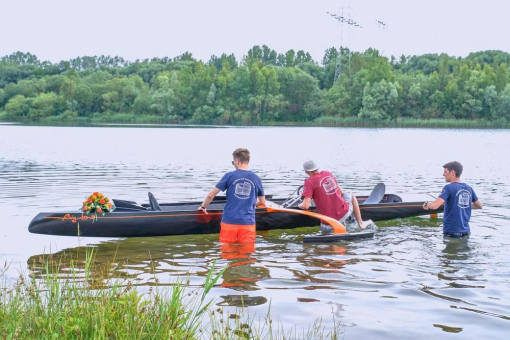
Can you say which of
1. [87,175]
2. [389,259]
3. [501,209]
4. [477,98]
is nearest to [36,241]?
[389,259]

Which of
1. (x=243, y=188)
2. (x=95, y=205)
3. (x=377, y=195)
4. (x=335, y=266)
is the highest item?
(x=243, y=188)

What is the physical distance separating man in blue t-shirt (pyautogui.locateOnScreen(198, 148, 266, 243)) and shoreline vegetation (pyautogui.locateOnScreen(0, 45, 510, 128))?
304ft

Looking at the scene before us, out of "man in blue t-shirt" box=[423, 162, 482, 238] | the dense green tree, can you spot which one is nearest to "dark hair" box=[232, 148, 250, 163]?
"man in blue t-shirt" box=[423, 162, 482, 238]

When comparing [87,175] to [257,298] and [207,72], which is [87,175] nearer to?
[257,298]

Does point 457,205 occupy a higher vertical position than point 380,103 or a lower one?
lower

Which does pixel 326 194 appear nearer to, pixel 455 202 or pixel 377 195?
pixel 455 202

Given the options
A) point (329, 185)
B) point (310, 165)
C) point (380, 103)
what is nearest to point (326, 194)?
point (329, 185)

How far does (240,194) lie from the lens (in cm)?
995

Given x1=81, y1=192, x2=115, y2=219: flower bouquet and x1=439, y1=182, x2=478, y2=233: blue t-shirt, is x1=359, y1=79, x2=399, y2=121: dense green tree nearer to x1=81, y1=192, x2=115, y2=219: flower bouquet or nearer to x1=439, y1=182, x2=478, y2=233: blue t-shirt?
x1=439, y1=182, x2=478, y2=233: blue t-shirt

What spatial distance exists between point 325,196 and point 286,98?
387 feet

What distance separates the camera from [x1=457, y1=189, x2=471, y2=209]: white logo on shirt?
1048cm

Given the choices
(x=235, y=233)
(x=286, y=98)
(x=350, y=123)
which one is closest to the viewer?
(x=235, y=233)

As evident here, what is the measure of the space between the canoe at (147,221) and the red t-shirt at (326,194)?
0.81m

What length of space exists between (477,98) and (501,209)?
3805 inches
